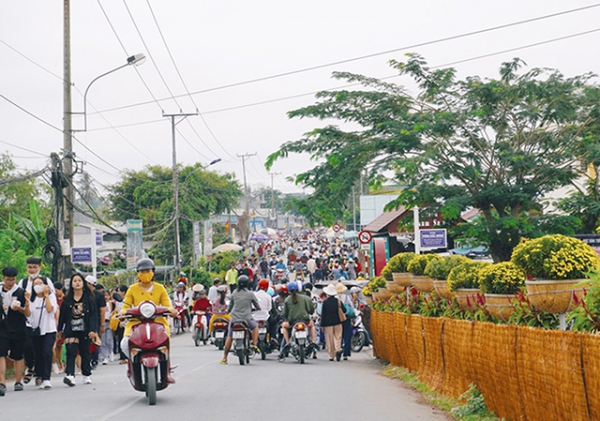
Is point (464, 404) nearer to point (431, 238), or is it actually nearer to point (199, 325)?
point (431, 238)

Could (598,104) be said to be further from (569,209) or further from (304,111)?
(304,111)

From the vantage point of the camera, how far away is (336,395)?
39.0 feet

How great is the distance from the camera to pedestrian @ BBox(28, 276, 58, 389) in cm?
1309

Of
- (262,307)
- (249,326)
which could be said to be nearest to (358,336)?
(262,307)

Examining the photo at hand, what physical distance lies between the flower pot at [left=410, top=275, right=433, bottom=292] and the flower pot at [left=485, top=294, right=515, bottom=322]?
5.32 m

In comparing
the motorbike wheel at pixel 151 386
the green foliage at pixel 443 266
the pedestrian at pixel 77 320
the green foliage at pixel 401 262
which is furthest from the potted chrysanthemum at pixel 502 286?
the green foliage at pixel 401 262

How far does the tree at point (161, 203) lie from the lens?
60188mm

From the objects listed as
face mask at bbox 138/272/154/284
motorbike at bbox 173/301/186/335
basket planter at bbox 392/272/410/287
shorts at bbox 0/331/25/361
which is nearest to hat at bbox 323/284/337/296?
basket planter at bbox 392/272/410/287

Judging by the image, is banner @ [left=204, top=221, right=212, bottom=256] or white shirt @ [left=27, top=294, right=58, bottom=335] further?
banner @ [left=204, top=221, right=212, bottom=256]

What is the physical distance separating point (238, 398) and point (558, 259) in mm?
4778

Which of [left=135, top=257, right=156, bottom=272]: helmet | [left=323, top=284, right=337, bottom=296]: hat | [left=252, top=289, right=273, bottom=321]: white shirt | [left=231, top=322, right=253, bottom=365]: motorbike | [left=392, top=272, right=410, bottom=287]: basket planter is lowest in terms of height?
[left=231, top=322, right=253, bottom=365]: motorbike

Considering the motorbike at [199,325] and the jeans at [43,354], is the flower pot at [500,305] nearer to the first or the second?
the jeans at [43,354]

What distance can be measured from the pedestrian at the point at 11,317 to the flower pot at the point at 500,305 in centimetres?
669

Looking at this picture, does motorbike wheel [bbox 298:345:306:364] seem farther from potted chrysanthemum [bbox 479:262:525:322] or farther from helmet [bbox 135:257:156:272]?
potted chrysanthemum [bbox 479:262:525:322]
